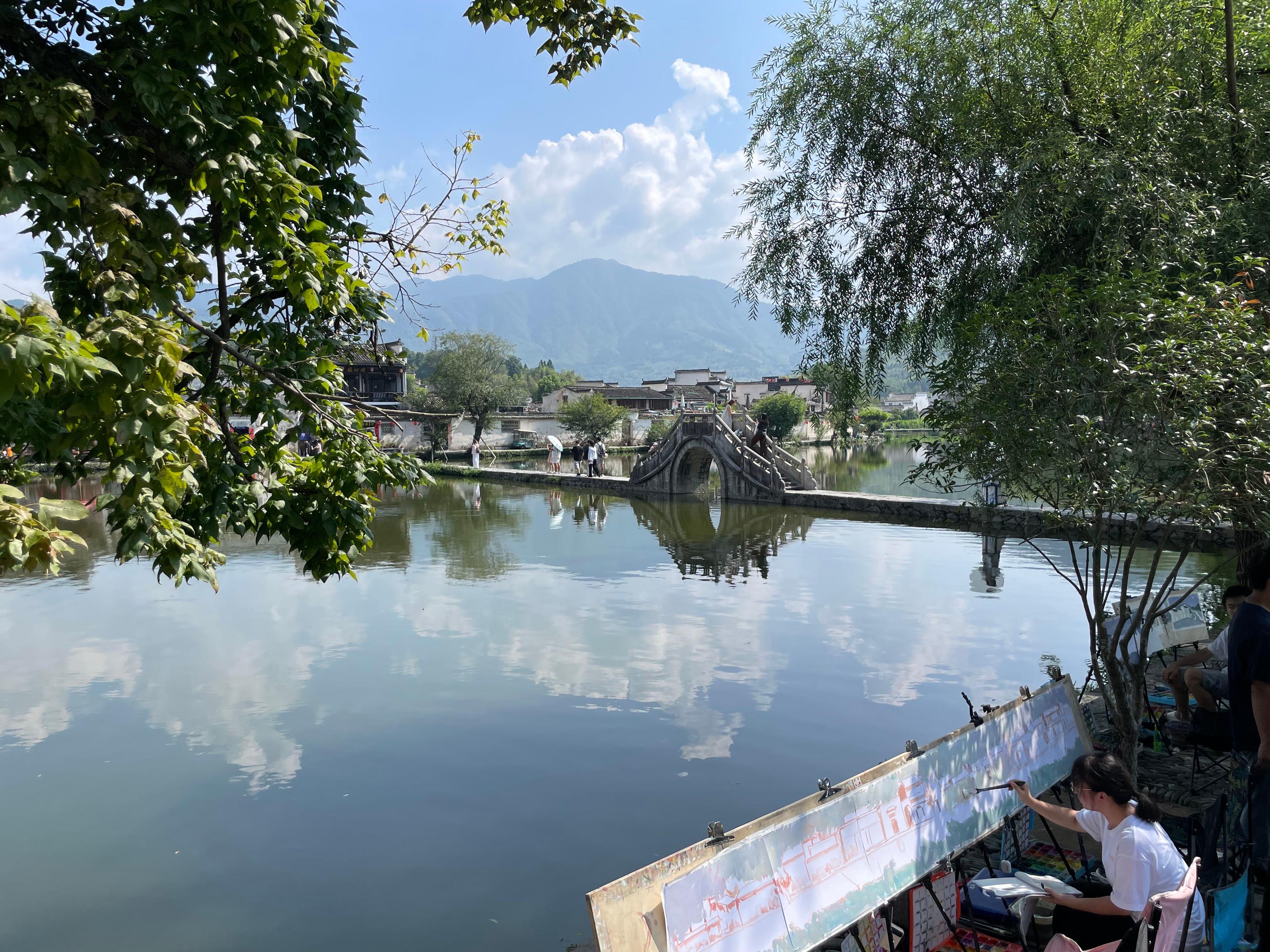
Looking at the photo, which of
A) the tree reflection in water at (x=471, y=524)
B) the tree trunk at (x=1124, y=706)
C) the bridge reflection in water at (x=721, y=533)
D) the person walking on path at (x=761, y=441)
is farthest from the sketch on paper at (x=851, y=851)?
the person walking on path at (x=761, y=441)

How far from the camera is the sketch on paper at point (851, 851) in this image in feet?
10.3

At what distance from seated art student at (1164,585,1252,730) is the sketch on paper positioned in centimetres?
143

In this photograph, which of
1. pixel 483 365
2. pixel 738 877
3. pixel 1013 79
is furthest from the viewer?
pixel 483 365

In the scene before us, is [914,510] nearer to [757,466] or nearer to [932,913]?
[757,466]

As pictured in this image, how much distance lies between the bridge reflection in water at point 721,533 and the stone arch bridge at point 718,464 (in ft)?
2.72

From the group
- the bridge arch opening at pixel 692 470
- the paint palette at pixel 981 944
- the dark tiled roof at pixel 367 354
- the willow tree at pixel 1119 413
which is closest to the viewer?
the paint palette at pixel 981 944

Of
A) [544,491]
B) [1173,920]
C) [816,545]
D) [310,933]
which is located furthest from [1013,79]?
[544,491]

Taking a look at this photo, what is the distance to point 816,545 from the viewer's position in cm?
1981

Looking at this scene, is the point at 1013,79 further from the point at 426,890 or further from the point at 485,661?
the point at 485,661

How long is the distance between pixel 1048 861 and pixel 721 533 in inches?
693

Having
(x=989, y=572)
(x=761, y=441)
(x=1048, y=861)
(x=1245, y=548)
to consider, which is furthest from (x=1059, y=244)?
(x=761, y=441)

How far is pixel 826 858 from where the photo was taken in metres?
3.58

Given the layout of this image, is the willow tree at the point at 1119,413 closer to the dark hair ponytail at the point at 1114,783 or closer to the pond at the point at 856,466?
the dark hair ponytail at the point at 1114,783

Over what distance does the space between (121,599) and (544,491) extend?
1889 centimetres
